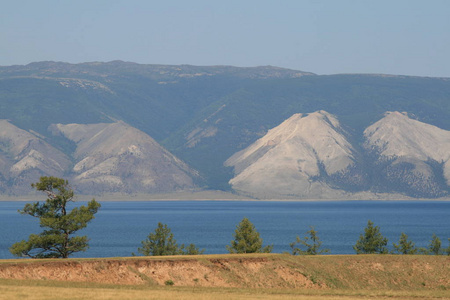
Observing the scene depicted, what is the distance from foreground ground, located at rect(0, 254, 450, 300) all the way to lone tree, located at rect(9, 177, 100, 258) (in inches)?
415

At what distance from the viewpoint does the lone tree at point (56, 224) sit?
7812 cm

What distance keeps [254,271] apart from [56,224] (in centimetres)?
2139

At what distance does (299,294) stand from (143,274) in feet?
47.3

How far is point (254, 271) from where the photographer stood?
2837 inches

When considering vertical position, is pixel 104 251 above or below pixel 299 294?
below

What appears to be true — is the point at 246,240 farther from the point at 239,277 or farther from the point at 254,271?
the point at 239,277

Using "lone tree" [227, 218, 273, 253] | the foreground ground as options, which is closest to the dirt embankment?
the foreground ground

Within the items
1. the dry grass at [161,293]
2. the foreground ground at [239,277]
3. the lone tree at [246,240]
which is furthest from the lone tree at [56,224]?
the lone tree at [246,240]

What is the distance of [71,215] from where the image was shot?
7975 cm

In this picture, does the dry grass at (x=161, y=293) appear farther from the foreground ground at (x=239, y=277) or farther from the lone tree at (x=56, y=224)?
the lone tree at (x=56, y=224)

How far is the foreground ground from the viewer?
198ft

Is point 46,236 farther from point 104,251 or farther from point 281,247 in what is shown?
point 281,247

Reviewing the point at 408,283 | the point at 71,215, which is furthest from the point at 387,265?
the point at 71,215

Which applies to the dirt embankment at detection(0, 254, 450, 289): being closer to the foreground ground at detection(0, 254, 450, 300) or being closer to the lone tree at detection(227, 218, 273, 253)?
the foreground ground at detection(0, 254, 450, 300)
